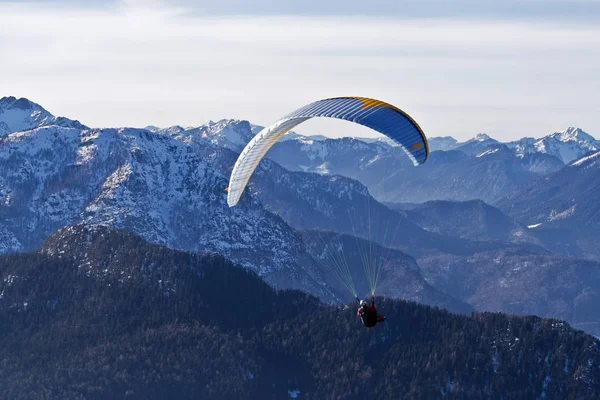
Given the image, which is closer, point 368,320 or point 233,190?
point 368,320

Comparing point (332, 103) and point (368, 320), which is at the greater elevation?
point (332, 103)

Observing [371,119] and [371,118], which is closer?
[371,119]

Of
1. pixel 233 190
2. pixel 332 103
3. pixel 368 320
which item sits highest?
pixel 332 103

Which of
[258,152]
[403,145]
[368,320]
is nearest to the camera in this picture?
[368,320]

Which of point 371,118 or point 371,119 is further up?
point 371,118

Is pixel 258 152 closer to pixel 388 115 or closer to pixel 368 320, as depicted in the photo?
pixel 388 115

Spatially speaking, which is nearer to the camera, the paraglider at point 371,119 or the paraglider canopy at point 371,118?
the paraglider at point 371,119

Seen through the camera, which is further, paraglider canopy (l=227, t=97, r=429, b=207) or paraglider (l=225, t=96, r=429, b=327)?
paraglider canopy (l=227, t=97, r=429, b=207)

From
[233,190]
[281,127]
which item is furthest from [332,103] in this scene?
[233,190]

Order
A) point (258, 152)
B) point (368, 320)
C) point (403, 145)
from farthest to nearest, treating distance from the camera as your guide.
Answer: point (258, 152) < point (403, 145) < point (368, 320)
